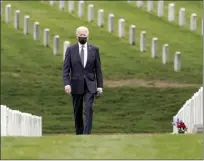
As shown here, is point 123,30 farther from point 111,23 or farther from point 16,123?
A: point 16,123

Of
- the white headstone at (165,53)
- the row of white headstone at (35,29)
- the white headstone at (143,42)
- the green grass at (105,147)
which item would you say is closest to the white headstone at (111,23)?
the row of white headstone at (35,29)

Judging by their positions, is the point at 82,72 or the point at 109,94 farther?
the point at 109,94

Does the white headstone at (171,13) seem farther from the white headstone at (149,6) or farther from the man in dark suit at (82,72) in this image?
the man in dark suit at (82,72)

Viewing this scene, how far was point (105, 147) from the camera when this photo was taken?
16.2m

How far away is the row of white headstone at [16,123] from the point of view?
18828mm

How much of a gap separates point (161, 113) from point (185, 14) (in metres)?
18.8

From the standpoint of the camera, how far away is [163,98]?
30500 mm

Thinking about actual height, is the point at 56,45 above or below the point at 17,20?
above

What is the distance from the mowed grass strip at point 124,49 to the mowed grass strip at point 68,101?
175cm

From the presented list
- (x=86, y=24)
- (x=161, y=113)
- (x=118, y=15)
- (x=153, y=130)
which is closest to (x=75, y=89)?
(x=153, y=130)

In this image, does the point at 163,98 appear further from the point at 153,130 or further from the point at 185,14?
the point at 185,14

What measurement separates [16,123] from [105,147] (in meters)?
3.78

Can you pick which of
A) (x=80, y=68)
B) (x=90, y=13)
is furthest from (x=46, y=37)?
(x=80, y=68)

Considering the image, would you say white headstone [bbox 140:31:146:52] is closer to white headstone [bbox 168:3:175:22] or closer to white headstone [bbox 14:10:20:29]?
white headstone [bbox 14:10:20:29]
